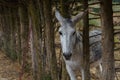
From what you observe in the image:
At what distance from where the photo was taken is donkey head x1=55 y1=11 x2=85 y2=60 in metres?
5.15

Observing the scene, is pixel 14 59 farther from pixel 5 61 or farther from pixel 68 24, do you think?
pixel 68 24

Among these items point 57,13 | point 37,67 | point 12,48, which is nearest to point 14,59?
point 12,48

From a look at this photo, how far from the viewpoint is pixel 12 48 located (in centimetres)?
1147

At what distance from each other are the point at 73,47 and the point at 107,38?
155cm

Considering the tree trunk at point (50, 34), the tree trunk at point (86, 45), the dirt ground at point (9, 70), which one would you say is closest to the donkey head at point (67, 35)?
the tree trunk at point (86, 45)

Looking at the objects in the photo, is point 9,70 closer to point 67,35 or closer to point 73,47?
point 73,47

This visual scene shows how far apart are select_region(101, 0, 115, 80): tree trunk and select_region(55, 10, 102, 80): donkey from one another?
104 centimetres

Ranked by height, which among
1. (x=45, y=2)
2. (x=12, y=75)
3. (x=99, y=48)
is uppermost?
(x=45, y=2)

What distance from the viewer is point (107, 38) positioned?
4.14m

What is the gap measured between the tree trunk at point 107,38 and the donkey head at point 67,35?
3.37 feet

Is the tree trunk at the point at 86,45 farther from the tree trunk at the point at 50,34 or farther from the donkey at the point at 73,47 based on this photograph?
the tree trunk at the point at 50,34

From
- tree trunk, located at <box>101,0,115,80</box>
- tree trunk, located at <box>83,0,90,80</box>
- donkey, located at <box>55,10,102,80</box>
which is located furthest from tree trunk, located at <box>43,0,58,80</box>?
tree trunk, located at <box>101,0,115,80</box>

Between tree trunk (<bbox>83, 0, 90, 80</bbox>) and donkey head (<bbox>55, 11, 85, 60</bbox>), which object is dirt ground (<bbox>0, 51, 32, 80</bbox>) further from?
donkey head (<bbox>55, 11, 85, 60</bbox>)

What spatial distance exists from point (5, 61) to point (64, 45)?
6633 mm
